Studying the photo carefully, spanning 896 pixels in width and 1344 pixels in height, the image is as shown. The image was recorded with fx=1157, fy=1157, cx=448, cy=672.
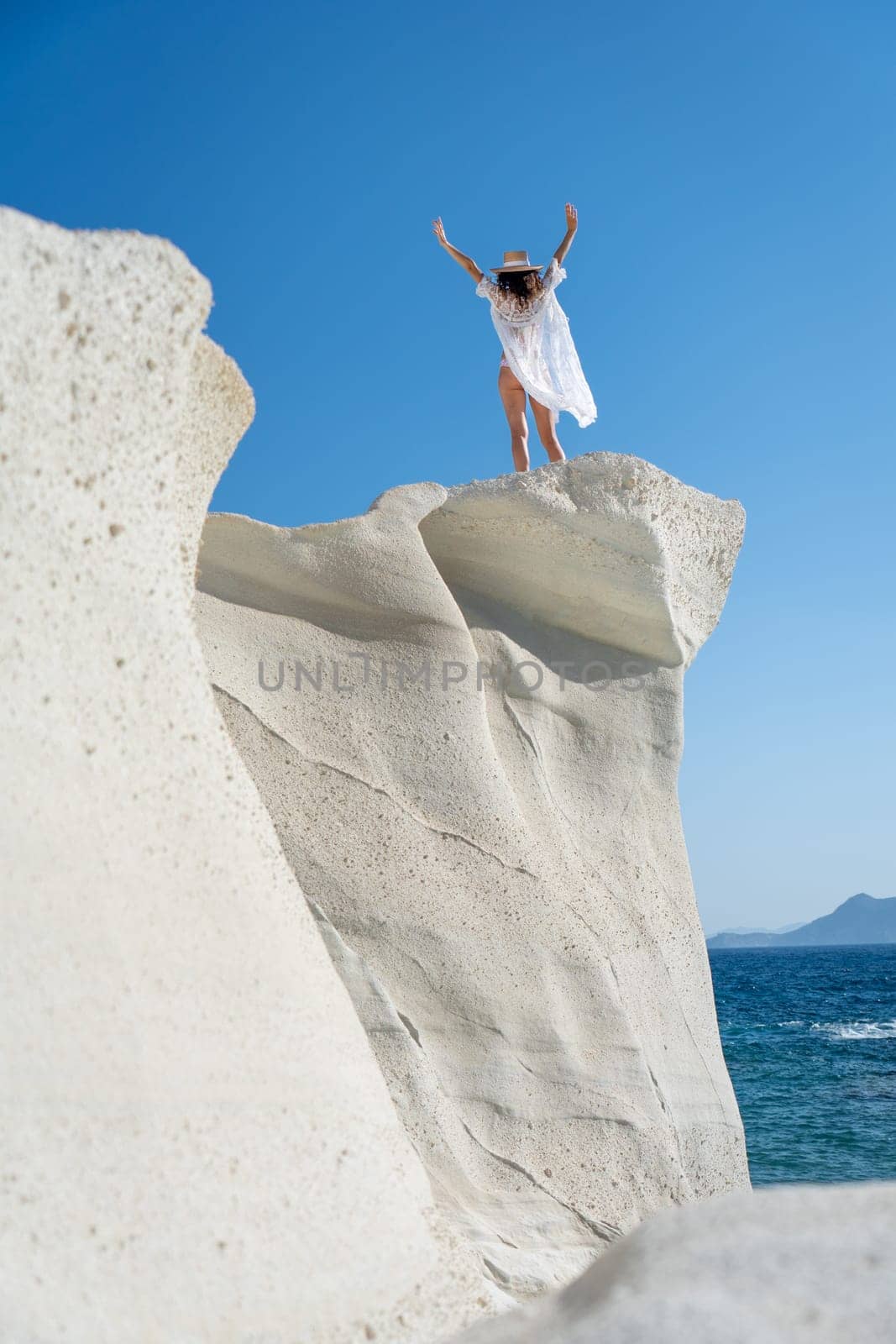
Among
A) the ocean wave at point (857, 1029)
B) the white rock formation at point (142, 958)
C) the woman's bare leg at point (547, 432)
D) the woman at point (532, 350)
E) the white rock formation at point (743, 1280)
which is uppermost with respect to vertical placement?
the woman at point (532, 350)

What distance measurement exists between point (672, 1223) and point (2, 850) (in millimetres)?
1102

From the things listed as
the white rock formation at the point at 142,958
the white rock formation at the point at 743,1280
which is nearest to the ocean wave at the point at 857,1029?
the white rock formation at the point at 142,958

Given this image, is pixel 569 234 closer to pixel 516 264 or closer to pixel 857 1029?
pixel 516 264

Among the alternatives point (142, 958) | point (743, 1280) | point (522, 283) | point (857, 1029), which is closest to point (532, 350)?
point (522, 283)

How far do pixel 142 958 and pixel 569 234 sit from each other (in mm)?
4324

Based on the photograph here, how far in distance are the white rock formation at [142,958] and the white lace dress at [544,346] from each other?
342cm

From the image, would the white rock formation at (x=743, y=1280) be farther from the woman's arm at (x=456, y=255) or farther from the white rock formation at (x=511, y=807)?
the woman's arm at (x=456, y=255)

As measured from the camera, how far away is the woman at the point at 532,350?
541 centimetres

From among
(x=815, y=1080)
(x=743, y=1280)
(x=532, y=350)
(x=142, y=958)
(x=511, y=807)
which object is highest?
(x=532, y=350)

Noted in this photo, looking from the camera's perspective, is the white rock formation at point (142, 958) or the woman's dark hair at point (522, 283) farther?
the woman's dark hair at point (522, 283)

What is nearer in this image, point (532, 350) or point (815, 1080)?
point (532, 350)

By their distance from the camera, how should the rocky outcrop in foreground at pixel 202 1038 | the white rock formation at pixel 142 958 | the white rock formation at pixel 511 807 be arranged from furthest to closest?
the white rock formation at pixel 511 807 < the white rock formation at pixel 142 958 < the rocky outcrop in foreground at pixel 202 1038

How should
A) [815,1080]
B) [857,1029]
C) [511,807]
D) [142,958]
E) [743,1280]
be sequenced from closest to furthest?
Answer: [743,1280] < [142,958] < [511,807] < [815,1080] < [857,1029]

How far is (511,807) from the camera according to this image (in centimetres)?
434
